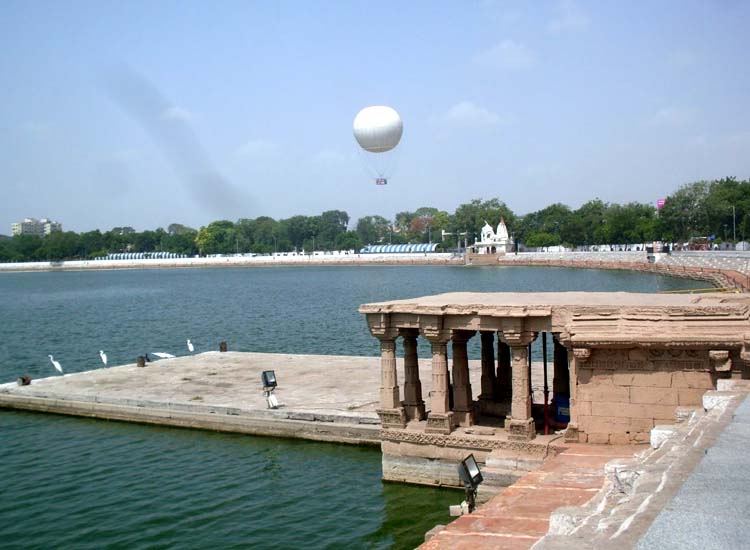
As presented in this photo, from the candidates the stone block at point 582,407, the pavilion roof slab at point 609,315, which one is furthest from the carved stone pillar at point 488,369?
the stone block at point 582,407

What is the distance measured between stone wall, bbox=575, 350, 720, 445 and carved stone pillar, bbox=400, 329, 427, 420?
176 inches

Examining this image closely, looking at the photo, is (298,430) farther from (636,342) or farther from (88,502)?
(636,342)

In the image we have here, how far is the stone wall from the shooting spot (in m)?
13.9

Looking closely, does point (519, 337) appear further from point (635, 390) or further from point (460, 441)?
point (460, 441)

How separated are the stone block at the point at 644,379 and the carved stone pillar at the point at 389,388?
198 inches

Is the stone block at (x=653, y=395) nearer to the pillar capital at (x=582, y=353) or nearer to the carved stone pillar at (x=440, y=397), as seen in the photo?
the pillar capital at (x=582, y=353)

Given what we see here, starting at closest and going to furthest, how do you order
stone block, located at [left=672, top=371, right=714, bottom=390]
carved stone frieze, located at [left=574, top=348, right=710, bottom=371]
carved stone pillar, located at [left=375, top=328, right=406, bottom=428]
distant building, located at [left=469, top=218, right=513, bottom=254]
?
1. stone block, located at [left=672, top=371, right=714, bottom=390]
2. carved stone frieze, located at [left=574, top=348, right=710, bottom=371]
3. carved stone pillar, located at [left=375, top=328, right=406, bottom=428]
4. distant building, located at [left=469, top=218, right=513, bottom=254]

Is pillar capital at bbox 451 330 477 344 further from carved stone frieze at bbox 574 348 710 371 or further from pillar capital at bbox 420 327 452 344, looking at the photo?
carved stone frieze at bbox 574 348 710 371

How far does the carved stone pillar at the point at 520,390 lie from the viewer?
51.7 feet

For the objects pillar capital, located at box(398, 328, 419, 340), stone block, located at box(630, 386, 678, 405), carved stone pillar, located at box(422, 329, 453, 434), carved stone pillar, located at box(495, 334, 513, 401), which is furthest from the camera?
carved stone pillar, located at box(495, 334, 513, 401)

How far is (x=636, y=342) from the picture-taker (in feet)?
45.8

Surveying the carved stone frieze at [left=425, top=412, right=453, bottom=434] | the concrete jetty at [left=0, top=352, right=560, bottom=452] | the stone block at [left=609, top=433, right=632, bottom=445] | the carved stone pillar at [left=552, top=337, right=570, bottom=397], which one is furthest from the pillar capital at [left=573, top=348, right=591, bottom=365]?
the concrete jetty at [left=0, top=352, right=560, bottom=452]

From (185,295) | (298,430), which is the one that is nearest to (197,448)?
(298,430)

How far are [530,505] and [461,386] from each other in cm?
682
